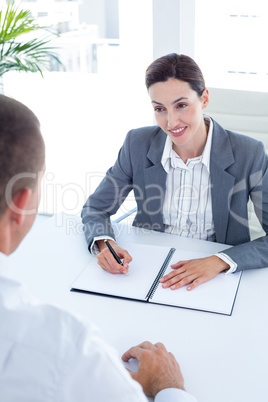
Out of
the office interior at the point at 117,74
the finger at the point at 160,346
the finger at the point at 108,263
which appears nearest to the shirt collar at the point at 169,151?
the office interior at the point at 117,74

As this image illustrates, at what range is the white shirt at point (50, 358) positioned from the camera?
29.7 inches

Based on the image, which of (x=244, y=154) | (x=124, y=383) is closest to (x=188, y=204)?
(x=244, y=154)

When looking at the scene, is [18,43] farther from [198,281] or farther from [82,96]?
[198,281]

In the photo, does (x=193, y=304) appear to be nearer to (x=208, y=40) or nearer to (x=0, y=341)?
(x=0, y=341)

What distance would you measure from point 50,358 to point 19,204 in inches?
11.1

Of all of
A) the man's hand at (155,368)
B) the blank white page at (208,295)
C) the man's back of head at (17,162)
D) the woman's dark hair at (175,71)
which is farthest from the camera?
the woman's dark hair at (175,71)

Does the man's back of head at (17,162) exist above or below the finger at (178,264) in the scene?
above

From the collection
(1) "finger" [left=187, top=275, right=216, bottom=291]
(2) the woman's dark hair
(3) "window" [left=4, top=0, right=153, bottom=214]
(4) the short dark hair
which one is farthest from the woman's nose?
(3) "window" [left=4, top=0, right=153, bottom=214]

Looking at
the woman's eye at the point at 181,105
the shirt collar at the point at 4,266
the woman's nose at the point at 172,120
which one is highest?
the woman's eye at the point at 181,105

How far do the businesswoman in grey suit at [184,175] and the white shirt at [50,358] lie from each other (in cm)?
80

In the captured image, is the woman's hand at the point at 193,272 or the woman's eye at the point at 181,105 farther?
the woman's eye at the point at 181,105

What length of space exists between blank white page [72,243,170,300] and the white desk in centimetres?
3

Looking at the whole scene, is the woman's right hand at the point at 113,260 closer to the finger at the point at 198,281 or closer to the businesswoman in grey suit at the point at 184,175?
the businesswoman in grey suit at the point at 184,175

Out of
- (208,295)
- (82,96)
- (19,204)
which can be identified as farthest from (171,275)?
(82,96)
